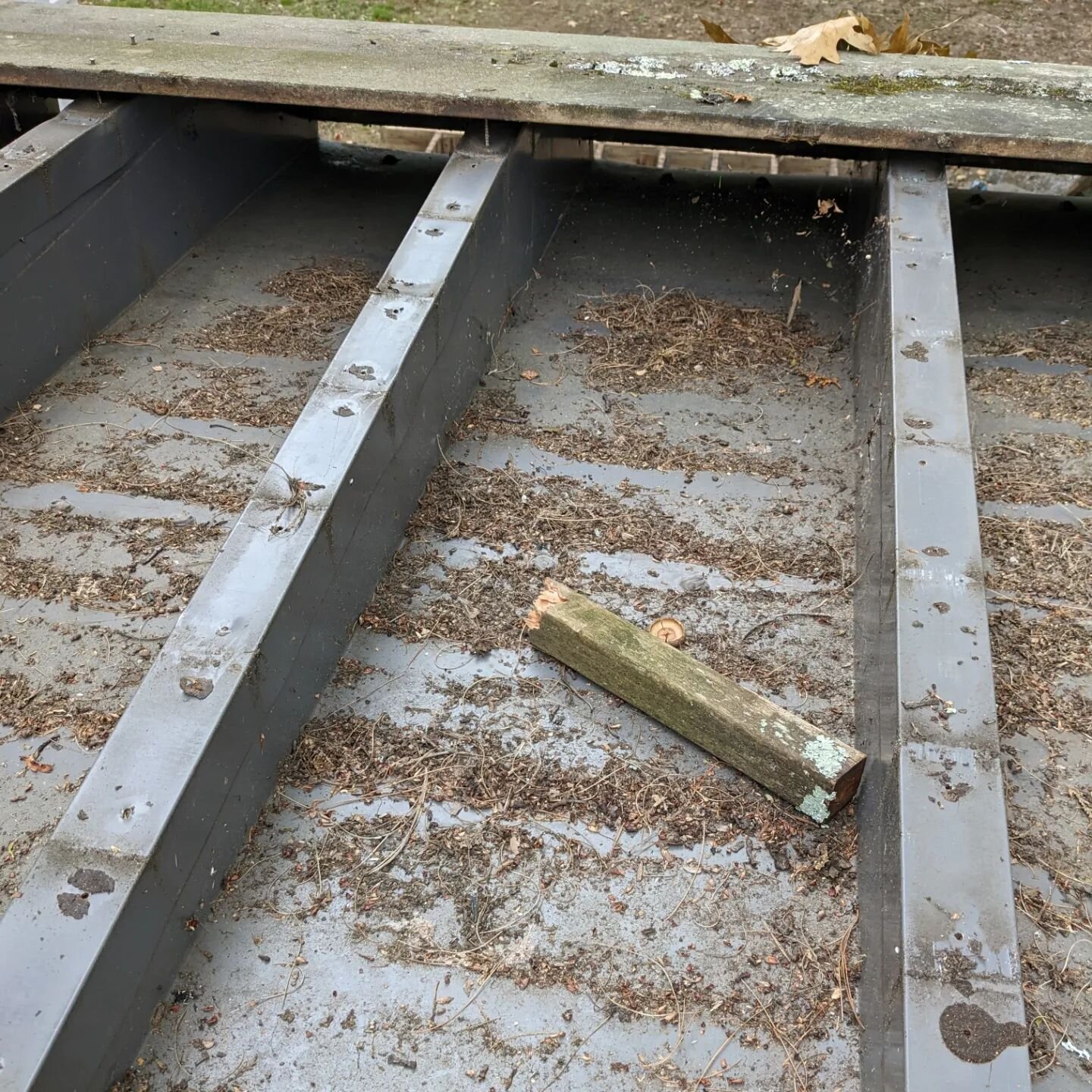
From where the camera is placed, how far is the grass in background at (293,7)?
985 centimetres

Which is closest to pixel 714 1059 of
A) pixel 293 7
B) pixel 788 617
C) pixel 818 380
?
pixel 788 617

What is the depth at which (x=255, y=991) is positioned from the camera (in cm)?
232

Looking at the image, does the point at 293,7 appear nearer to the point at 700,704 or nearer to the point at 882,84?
the point at 882,84

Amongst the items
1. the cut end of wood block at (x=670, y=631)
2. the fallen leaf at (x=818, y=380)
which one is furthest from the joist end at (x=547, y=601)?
the fallen leaf at (x=818, y=380)

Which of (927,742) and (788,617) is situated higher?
(927,742)

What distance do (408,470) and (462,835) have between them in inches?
50.9

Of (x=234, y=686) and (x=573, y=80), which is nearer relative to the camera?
(x=234, y=686)

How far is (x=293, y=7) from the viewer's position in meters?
10.2

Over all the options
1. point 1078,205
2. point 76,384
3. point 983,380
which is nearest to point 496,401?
point 76,384

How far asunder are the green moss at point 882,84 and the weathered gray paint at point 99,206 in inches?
110

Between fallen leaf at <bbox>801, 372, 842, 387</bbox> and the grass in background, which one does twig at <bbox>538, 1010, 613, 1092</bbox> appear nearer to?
fallen leaf at <bbox>801, 372, 842, 387</bbox>

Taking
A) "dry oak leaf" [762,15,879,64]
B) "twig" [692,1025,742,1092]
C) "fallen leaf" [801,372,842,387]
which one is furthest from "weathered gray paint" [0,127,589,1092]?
"dry oak leaf" [762,15,879,64]

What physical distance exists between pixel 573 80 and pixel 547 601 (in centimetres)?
280

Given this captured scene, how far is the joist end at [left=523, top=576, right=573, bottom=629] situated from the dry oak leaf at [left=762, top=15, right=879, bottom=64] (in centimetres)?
324
